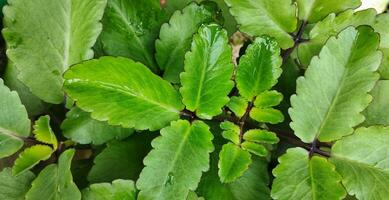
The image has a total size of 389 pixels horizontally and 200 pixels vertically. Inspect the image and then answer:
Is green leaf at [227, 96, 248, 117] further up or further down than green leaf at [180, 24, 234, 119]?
further down

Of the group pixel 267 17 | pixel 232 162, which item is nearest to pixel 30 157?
pixel 232 162

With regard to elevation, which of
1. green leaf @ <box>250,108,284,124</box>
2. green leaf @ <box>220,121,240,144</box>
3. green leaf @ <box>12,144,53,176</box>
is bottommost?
green leaf @ <box>12,144,53,176</box>

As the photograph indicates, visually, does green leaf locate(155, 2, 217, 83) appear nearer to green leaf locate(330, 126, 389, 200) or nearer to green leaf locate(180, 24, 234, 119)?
green leaf locate(180, 24, 234, 119)

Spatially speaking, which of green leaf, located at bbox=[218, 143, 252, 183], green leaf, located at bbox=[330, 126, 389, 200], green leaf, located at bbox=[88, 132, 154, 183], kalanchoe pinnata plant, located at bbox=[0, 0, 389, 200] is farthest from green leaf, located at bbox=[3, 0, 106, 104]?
green leaf, located at bbox=[330, 126, 389, 200]

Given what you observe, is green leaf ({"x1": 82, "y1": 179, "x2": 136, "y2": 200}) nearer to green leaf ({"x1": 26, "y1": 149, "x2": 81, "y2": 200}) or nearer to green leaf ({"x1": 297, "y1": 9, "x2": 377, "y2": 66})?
green leaf ({"x1": 26, "y1": 149, "x2": 81, "y2": 200})

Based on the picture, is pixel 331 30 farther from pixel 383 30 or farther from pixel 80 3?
pixel 80 3

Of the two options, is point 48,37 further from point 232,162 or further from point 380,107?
point 380,107

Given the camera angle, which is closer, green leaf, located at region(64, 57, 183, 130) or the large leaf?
green leaf, located at region(64, 57, 183, 130)

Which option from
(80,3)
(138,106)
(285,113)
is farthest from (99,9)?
(285,113)
